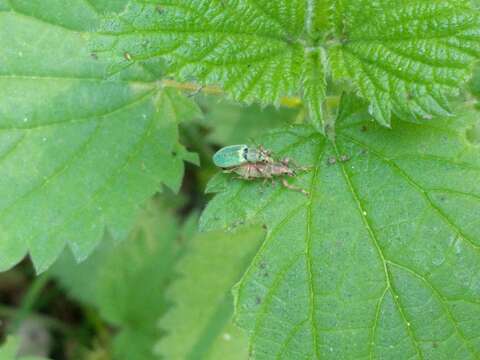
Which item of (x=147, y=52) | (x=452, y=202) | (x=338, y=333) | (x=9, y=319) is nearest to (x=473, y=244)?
(x=452, y=202)

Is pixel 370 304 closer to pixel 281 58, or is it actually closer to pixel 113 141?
pixel 281 58

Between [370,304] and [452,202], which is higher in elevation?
[452,202]

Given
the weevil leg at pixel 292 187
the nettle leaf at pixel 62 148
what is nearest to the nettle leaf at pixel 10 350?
the nettle leaf at pixel 62 148

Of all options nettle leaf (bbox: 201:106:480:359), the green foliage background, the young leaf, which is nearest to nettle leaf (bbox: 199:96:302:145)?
the green foliage background

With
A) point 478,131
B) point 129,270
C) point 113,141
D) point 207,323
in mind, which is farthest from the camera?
point 129,270

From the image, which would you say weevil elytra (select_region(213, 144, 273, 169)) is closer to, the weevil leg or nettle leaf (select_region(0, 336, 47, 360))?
the weevil leg

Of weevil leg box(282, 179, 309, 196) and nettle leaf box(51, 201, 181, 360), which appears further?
nettle leaf box(51, 201, 181, 360)

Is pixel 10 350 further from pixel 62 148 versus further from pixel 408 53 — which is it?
pixel 408 53
